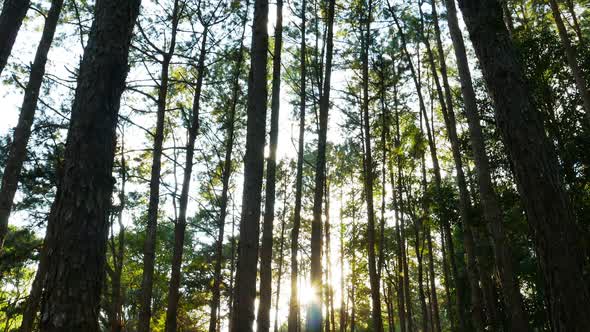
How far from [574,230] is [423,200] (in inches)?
358

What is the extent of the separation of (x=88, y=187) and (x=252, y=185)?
2574 mm

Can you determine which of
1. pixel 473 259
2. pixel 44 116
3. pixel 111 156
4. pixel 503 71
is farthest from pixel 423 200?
pixel 44 116

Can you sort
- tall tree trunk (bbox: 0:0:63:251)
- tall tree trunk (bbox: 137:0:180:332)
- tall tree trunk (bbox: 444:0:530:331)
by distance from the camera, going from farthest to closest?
tall tree trunk (bbox: 137:0:180:332) → tall tree trunk (bbox: 444:0:530:331) → tall tree trunk (bbox: 0:0:63:251)

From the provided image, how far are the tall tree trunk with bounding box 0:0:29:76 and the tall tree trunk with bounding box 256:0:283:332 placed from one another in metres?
4.29

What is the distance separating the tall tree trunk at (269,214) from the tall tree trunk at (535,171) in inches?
168

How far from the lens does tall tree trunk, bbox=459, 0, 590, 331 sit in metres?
2.84

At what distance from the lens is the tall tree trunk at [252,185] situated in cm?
456

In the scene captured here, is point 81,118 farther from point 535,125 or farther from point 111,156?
point 535,125

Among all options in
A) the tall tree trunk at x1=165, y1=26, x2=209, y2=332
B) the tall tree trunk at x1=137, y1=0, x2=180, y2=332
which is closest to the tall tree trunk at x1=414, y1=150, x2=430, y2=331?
the tall tree trunk at x1=165, y1=26, x2=209, y2=332

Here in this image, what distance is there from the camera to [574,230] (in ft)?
9.79

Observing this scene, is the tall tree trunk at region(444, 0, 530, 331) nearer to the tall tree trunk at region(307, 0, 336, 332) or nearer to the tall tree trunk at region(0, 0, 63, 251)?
the tall tree trunk at region(307, 0, 336, 332)

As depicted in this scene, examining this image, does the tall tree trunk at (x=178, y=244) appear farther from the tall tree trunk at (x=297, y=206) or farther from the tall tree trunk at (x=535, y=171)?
the tall tree trunk at (x=535, y=171)

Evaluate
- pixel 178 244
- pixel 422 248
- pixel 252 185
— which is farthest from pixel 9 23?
pixel 422 248

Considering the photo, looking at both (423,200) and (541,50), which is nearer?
(541,50)
